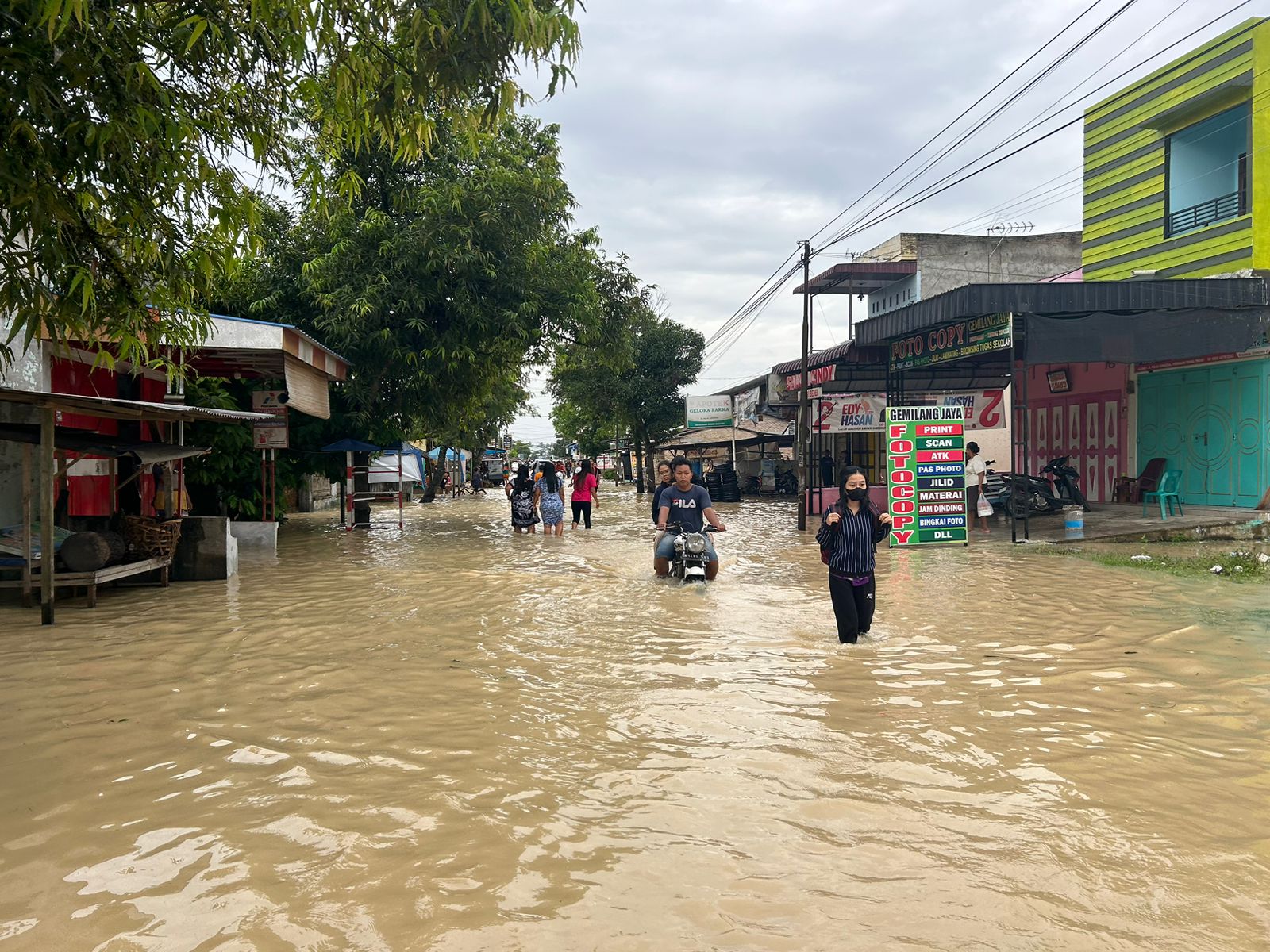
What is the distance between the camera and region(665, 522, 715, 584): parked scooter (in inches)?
433

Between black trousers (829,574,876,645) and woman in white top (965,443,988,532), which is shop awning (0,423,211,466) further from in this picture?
woman in white top (965,443,988,532)

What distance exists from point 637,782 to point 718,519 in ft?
28.7

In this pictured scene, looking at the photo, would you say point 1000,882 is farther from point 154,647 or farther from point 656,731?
point 154,647

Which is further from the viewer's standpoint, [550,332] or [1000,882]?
[550,332]

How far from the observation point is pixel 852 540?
7340 mm

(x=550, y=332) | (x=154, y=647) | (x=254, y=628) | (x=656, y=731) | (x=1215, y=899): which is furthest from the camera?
(x=550, y=332)

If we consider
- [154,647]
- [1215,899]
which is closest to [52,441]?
[154,647]

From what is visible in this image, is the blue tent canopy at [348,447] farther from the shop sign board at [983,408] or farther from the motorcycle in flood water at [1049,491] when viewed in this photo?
the motorcycle in flood water at [1049,491]

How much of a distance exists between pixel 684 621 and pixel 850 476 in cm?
244

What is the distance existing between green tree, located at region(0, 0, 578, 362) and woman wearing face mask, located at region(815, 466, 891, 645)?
4.10 m

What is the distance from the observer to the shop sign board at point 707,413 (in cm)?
3184

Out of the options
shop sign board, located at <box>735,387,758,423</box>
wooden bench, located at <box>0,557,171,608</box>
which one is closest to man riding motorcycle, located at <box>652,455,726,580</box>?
wooden bench, located at <box>0,557,171,608</box>

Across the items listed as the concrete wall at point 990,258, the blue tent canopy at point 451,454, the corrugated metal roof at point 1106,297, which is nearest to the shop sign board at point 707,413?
the concrete wall at point 990,258

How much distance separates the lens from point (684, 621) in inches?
349
